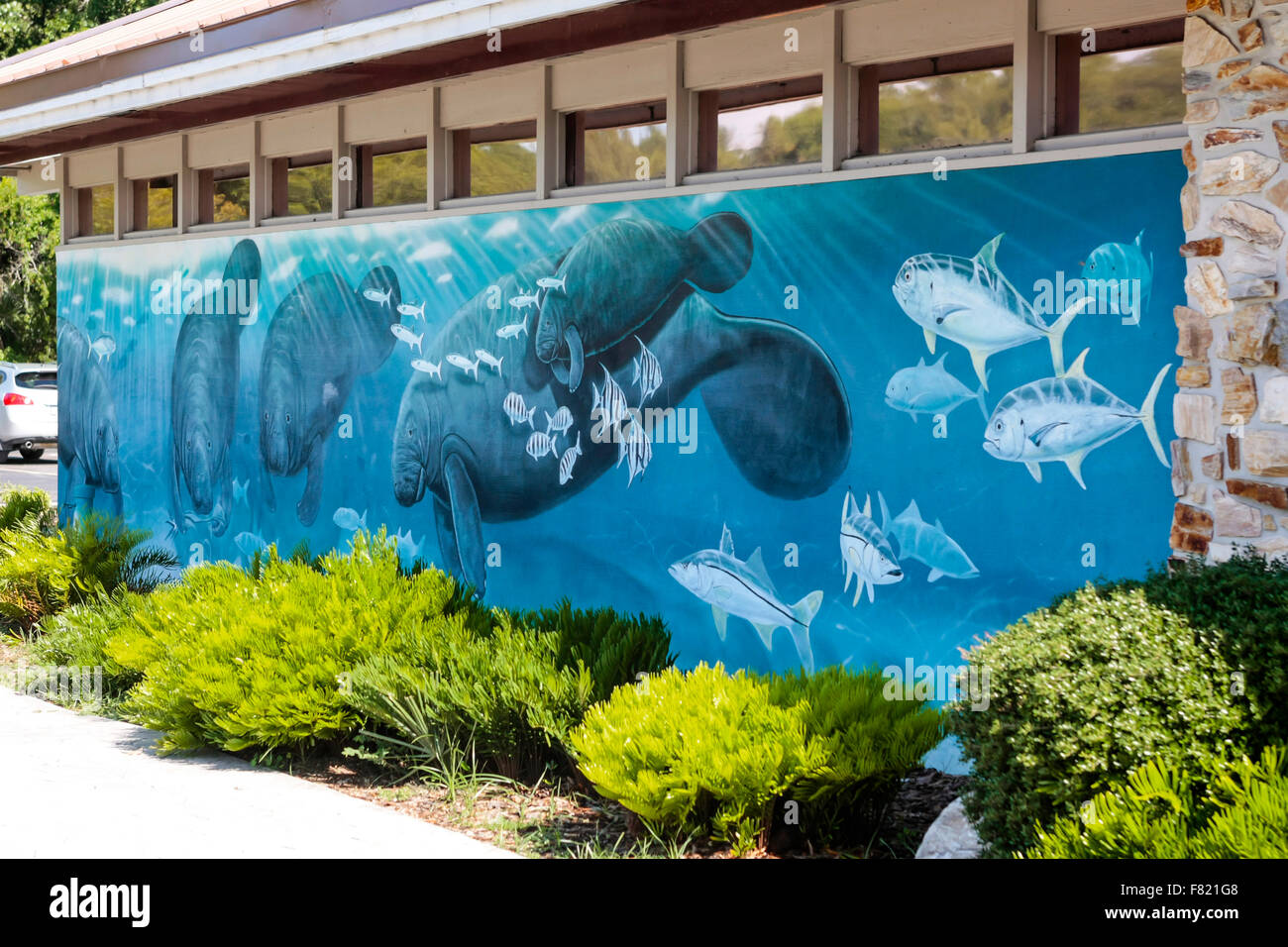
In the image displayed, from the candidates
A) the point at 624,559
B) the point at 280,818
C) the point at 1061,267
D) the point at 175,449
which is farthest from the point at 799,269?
the point at 175,449

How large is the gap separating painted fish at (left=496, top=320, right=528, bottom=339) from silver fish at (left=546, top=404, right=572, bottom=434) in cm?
58

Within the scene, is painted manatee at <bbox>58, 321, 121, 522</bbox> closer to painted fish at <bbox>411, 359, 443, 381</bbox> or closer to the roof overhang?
the roof overhang

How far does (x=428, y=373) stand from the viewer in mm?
9367

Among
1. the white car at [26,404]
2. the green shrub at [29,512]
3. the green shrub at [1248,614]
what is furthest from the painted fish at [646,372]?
the white car at [26,404]

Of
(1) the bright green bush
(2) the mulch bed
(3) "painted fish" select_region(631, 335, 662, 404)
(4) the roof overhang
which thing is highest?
(4) the roof overhang

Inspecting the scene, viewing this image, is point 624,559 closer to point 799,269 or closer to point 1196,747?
point 799,269

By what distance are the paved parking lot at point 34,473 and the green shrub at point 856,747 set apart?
55.9 ft

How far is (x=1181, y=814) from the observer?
3.98 m

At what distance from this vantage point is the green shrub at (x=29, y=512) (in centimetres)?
1278

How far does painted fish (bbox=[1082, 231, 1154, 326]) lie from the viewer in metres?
5.93

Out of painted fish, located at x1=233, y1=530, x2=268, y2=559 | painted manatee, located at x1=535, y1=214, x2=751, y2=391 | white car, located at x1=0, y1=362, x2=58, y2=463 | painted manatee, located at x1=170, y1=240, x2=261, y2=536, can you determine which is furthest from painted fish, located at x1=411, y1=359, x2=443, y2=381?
white car, located at x1=0, y1=362, x2=58, y2=463

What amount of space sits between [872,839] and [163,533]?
8105 millimetres

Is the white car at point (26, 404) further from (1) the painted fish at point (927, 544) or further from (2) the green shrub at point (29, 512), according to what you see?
(1) the painted fish at point (927, 544)

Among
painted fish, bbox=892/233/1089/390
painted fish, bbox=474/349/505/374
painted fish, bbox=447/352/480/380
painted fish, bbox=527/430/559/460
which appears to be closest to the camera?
painted fish, bbox=892/233/1089/390
